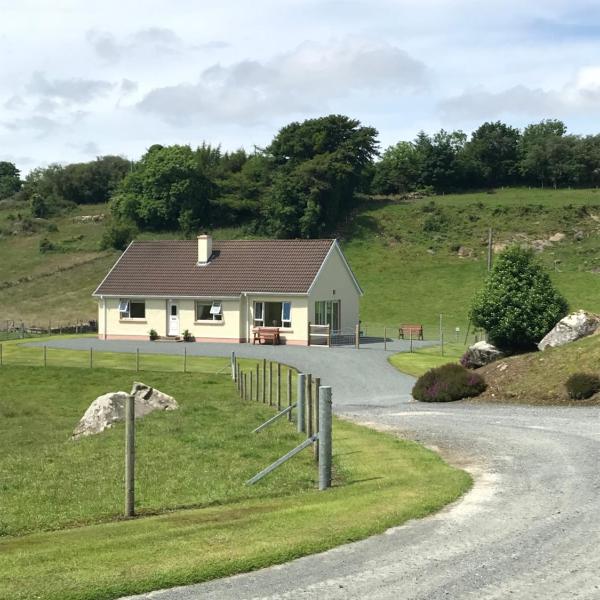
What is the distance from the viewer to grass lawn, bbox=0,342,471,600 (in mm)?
9422

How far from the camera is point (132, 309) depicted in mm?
58375

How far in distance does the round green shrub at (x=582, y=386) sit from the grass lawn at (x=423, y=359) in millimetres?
12685

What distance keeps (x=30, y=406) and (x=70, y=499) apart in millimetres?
19758

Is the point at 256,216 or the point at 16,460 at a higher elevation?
the point at 256,216

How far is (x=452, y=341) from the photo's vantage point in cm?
5834

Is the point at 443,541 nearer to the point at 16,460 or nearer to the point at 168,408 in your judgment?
the point at 16,460

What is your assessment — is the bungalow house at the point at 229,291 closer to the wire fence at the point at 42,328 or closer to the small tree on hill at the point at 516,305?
the wire fence at the point at 42,328

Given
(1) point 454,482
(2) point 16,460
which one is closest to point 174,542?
(1) point 454,482

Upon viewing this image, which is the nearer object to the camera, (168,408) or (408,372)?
(168,408)

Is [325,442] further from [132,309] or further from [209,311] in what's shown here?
[132,309]

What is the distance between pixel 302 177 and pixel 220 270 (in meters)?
37.9

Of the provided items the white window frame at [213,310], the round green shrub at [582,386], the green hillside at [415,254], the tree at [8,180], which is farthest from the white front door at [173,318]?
the tree at [8,180]

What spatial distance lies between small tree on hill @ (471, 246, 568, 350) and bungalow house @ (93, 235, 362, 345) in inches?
701

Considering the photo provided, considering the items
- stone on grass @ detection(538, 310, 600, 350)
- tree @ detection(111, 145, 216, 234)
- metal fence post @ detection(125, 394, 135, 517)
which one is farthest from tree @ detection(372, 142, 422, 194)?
metal fence post @ detection(125, 394, 135, 517)
